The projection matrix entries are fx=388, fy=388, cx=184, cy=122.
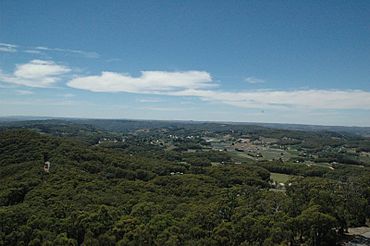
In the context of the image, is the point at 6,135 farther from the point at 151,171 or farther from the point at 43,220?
the point at 43,220

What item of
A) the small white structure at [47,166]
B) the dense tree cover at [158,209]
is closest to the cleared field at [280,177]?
the dense tree cover at [158,209]

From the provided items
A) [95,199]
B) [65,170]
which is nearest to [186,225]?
[95,199]

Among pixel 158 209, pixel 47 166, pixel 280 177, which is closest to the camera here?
pixel 158 209

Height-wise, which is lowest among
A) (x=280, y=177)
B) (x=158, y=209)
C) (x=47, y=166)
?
(x=280, y=177)

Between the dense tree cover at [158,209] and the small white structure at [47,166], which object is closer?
the dense tree cover at [158,209]

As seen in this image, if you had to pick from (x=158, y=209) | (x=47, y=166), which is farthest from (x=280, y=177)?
(x=158, y=209)

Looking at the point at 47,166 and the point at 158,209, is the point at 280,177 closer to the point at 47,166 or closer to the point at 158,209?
the point at 47,166

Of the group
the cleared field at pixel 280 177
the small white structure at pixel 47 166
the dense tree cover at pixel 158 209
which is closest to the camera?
the dense tree cover at pixel 158 209

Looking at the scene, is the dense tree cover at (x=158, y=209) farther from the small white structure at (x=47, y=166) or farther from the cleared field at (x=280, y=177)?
the cleared field at (x=280, y=177)
